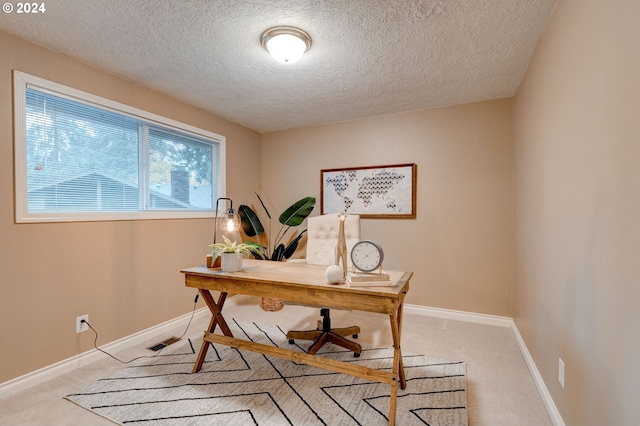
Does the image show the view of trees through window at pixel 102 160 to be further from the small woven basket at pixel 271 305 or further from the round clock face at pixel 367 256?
the round clock face at pixel 367 256

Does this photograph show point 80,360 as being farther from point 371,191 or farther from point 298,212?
point 371,191

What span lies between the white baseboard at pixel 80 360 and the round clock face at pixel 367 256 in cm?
225

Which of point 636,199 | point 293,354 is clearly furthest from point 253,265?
point 636,199

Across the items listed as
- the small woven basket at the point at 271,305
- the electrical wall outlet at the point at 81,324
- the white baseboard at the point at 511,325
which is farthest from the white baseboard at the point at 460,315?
the electrical wall outlet at the point at 81,324

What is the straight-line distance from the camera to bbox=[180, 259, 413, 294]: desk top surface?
1621mm

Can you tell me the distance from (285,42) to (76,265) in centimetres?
229

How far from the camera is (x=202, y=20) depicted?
5.85 feet

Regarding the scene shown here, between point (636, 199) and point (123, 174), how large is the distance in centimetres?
329

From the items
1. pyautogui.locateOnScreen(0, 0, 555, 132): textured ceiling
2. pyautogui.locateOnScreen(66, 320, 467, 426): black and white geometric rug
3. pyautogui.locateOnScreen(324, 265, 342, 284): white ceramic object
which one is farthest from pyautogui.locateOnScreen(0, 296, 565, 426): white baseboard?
pyautogui.locateOnScreen(0, 0, 555, 132): textured ceiling

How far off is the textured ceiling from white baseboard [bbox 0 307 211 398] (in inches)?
90.5

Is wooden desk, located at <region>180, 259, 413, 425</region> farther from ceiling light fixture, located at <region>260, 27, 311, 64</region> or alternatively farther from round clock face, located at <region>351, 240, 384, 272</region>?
ceiling light fixture, located at <region>260, 27, 311, 64</region>

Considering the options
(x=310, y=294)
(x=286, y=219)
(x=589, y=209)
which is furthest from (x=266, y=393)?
(x=286, y=219)

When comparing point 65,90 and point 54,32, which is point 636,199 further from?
point 65,90

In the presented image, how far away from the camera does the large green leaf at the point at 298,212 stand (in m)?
3.77
